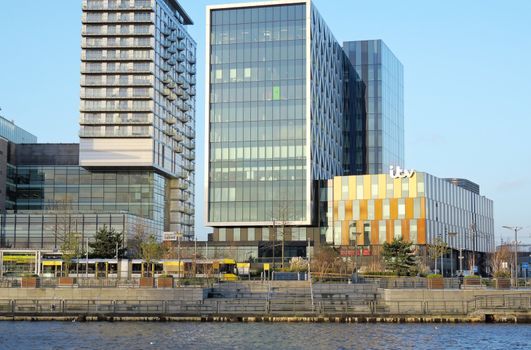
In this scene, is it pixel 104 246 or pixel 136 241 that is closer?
pixel 104 246

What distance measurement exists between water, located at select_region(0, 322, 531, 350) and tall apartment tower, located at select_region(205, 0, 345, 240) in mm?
79538

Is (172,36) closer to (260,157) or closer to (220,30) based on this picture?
(220,30)

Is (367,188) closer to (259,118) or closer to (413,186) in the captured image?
(413,186)

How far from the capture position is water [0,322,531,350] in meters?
51.3

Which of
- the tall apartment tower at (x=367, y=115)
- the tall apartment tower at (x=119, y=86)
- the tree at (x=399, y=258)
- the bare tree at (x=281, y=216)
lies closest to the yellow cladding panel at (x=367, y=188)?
the bare tree at (x=281, y=216)

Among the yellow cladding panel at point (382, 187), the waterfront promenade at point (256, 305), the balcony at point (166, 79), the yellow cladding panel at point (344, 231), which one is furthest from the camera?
the balcony at point (166, 79)

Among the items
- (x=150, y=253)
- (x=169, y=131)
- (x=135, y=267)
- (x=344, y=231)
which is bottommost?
(x=135, y=267)

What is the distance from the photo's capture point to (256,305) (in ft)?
242

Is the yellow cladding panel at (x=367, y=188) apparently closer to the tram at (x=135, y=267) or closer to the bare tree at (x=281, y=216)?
the bare tree at (x=281, y=216)

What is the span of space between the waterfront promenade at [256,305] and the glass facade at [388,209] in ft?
199

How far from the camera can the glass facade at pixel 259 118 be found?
144 meters

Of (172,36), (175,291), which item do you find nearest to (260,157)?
(172,36)

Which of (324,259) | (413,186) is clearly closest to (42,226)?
(324,259)

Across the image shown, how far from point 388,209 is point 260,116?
91.7 feet
